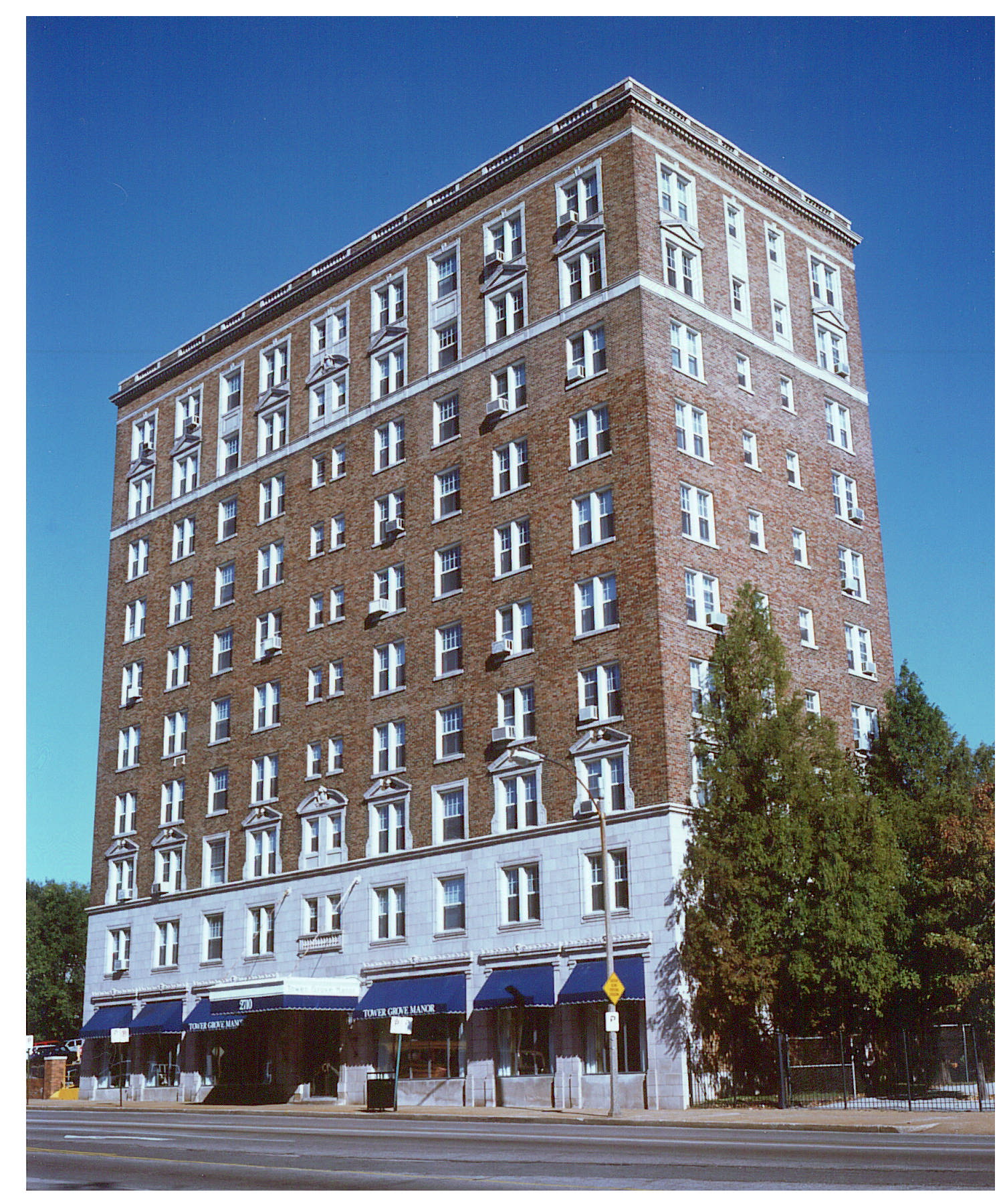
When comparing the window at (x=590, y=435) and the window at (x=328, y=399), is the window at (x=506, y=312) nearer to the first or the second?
the window at (x=590, y=435)

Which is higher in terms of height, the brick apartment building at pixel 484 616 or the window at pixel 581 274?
the window at pixel 581 274

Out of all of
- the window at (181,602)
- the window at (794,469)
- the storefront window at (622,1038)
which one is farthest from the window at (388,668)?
the window at (794,469)

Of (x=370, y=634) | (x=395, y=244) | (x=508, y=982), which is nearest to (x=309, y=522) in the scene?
(x=370, y=634)

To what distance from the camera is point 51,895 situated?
101938mm

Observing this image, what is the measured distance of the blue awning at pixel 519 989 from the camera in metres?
44.4

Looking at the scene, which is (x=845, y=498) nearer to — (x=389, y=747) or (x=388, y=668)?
(x=388, y=668)

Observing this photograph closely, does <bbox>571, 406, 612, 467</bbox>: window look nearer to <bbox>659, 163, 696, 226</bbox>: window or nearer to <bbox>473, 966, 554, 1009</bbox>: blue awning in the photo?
<bbox>659, 163, 696, 226</bbox>: window

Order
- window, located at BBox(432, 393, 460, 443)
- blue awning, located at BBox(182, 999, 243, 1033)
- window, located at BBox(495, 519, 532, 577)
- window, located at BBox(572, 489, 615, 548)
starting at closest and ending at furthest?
window, located at BBox(572, 489, 615, 548)
window, located at BBox(495, 519, 532, 577)
blue awning, located at BBox(182, 999, 243, 1033)
window, located at BBox(432, 393, 460, 443)

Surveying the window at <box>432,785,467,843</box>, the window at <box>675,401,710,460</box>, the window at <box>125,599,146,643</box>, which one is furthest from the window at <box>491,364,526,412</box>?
the window at <box>125,599,146,643</box>

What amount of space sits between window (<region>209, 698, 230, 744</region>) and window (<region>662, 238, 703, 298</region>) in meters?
26.9

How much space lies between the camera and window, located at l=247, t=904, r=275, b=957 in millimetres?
56719

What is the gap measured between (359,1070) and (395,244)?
3397 cm

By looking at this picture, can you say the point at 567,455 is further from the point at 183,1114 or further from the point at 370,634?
the point at 183,1114

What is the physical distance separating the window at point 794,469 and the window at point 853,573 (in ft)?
11.3
